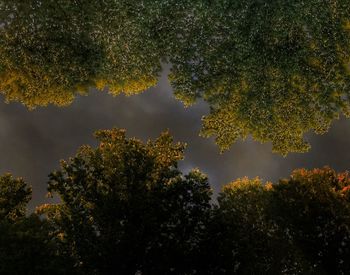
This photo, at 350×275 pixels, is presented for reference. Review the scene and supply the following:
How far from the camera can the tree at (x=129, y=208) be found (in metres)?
35.5

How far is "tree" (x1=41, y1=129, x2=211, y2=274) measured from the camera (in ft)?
116

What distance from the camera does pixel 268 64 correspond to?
27562 mm

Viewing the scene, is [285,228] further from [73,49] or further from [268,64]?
[73,49]

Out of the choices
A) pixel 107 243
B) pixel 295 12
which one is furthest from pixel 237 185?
pixel 295 12

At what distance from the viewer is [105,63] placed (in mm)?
29094

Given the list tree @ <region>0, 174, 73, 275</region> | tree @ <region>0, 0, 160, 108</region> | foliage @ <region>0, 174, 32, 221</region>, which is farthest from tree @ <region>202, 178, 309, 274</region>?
foliage @ <region>0, 174, 32, 221</region>

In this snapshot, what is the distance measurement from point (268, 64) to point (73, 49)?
12.9 metres

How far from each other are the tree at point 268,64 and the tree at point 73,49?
2.63 metres

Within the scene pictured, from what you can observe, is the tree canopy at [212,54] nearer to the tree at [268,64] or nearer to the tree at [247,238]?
the tree at [268,64]

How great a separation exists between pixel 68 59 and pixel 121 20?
5.25 meters

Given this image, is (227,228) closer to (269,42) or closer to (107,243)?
(107,243)

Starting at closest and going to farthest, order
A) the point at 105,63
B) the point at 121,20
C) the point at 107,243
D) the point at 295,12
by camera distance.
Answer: the point at 295,12 < the point at 121,20 < the point at 105,63 < the point at 107,243

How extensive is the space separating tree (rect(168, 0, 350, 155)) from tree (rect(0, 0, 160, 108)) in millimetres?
2632

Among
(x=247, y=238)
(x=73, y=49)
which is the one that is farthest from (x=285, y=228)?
(x=73, y=49)
